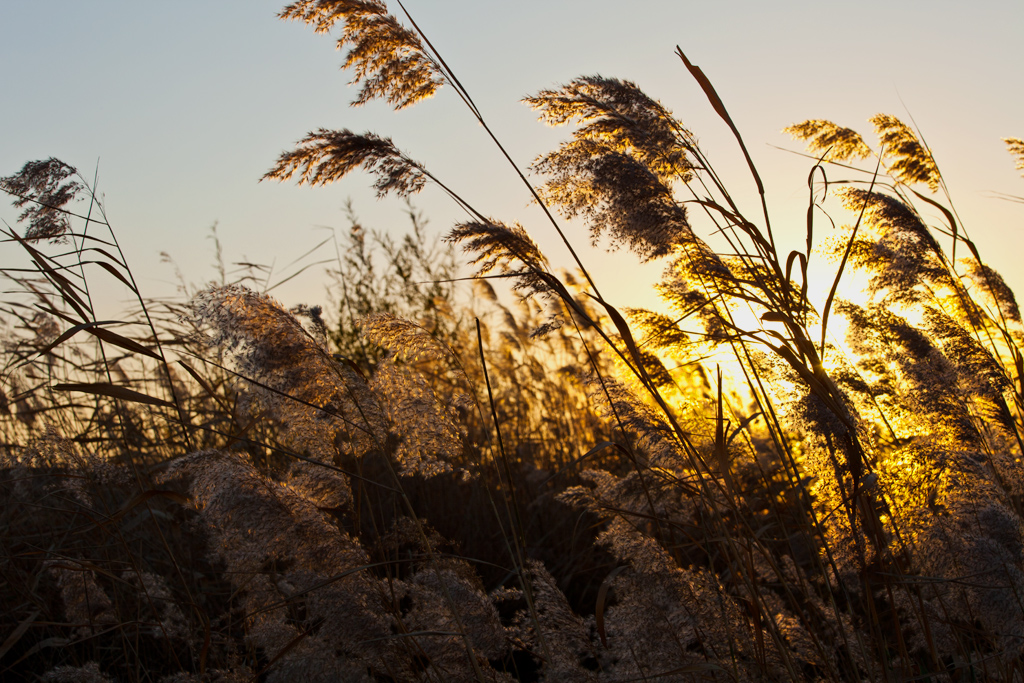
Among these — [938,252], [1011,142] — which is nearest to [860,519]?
[938,252]

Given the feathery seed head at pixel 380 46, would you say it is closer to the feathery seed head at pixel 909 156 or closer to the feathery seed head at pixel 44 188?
the feathery seed head at pixel 44 188

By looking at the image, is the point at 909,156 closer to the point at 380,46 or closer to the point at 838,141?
the point at 838,141

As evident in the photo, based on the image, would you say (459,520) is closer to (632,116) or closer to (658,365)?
(658,365)

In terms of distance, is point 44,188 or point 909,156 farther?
point 909,156

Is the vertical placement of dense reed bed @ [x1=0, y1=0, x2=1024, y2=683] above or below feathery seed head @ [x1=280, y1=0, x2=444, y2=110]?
below

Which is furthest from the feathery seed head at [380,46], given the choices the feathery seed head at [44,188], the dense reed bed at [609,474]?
the feathery seed head at [44,188]

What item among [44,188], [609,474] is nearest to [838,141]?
[609,474]

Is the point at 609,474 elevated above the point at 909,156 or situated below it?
below

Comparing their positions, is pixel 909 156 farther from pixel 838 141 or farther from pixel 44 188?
pixel 44 188

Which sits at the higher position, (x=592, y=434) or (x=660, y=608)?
(x=592, y=434)

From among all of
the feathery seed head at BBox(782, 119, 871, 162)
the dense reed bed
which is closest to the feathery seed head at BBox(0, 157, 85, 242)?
the dense reed bed

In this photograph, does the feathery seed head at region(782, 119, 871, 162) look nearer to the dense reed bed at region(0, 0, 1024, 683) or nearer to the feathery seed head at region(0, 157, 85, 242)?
the dense reed bed at region(0, 0, 1024, 683)

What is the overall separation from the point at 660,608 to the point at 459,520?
69.2 inches

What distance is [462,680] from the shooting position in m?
1.52
